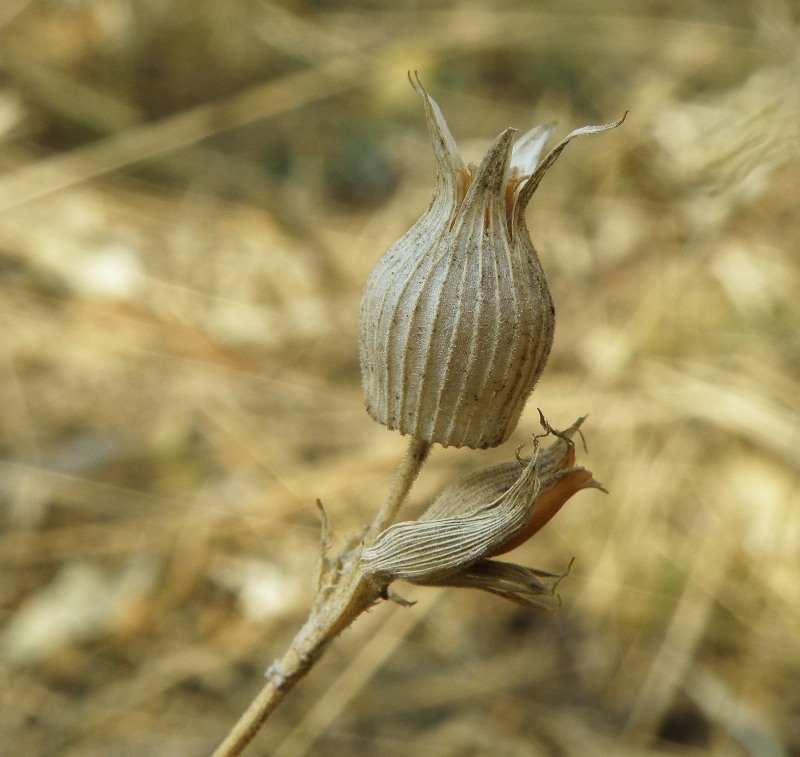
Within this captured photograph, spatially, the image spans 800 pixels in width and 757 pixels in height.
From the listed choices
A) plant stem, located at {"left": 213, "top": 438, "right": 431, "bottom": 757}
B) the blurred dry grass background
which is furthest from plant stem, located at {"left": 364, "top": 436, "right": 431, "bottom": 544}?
the blurred dry grass background

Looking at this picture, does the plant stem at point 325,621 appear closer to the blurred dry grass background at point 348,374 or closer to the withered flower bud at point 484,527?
the withered flower bud at point 484,527

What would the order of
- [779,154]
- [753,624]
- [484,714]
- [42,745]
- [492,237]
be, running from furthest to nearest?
[753,624]
[484,714]
[42,745]
[779,154]
[492,237]

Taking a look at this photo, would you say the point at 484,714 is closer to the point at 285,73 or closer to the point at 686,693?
the point at 686,693

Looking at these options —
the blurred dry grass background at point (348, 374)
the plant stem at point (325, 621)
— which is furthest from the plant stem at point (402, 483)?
the blurred dry grass background at point (348, 374)

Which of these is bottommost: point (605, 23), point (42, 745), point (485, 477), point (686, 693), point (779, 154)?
point (42, 745)

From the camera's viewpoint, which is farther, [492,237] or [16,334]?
[16,334]

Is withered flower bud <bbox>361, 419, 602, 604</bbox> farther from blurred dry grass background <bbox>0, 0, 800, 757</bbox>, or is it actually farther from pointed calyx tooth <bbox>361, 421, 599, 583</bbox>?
blurred dry grass background <bbox>0, 0, 800, 757</bbox>

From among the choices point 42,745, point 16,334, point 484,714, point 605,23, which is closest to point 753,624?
point 484,714
